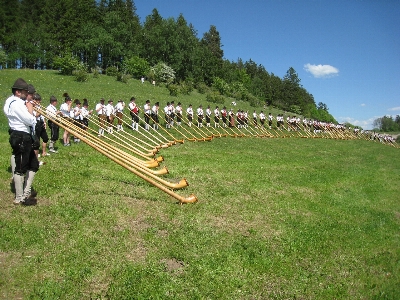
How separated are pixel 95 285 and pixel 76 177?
16.3 ft

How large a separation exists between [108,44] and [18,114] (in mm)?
59294

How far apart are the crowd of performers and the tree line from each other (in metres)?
12.6

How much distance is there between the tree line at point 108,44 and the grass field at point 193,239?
32.9 m

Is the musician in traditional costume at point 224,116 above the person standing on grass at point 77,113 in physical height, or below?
above

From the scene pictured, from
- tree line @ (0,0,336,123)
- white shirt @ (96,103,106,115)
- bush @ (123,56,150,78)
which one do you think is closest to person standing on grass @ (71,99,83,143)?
white shirt @ (96,103,106,115)

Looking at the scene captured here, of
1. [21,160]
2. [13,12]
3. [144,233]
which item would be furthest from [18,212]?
[13,12]

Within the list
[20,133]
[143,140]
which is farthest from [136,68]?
[20,133]

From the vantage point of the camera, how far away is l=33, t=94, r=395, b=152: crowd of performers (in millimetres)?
14492

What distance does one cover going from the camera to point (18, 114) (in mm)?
6312

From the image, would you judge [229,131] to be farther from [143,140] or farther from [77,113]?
[77,113]

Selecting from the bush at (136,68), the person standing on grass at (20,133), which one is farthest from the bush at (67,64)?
the person standing on grass at (20,133)

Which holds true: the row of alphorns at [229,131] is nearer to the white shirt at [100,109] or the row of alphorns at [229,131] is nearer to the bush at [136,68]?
the white shirt at [100,109]

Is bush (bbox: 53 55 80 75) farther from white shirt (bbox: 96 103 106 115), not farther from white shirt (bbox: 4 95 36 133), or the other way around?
white shirt (bbox: 4 95 36 133)

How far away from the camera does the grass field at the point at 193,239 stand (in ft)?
15.1
